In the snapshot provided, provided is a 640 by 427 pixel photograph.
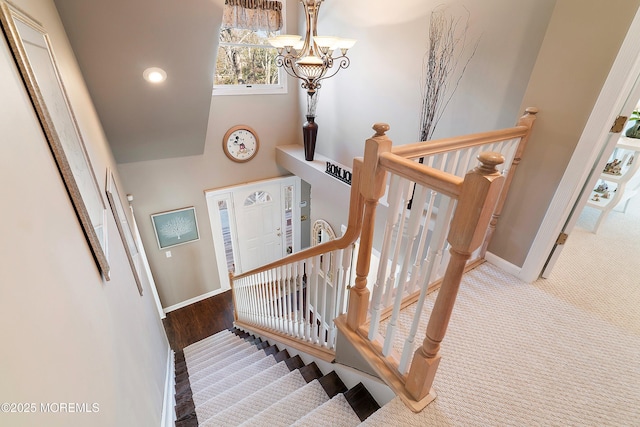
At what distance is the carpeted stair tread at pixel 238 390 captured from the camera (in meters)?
2.01

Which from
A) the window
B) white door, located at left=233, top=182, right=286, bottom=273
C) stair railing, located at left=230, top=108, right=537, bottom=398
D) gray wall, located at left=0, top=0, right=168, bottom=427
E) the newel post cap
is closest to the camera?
gray wall, located at left=0, top=0, right=168, bottom=427

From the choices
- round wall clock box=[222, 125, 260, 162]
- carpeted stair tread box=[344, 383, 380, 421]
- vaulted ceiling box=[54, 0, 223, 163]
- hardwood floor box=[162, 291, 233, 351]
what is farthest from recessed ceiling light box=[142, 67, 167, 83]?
hardwood floor box=[162, 291, 233, 351]

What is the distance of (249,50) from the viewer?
3994 mm

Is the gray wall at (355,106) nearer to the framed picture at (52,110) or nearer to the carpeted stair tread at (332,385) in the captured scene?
the carpeted stair tread at (332,385)

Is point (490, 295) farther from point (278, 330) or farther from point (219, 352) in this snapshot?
point (219, 352)

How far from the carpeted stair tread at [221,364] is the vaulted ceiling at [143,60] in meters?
2.57

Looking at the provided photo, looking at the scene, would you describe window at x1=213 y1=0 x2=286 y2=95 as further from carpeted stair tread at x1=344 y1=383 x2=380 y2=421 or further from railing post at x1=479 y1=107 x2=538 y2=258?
carpeted stair tread at x1=344 y1=383 x2=380 y2=421

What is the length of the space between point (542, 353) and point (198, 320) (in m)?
4.36

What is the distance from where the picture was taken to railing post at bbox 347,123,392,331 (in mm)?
1128

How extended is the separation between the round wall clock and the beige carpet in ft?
11.5

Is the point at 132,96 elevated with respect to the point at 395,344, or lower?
elevated

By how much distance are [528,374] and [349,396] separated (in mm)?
830

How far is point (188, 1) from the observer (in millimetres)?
2256

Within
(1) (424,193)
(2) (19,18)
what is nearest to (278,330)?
(1) (424,193)
